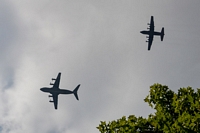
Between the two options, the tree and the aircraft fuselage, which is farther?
the aircraft fuselage

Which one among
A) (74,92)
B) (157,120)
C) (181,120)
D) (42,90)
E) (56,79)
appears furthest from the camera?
(74,92)

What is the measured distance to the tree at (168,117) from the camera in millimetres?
14562

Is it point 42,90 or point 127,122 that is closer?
point 127,122

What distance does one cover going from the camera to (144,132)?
53.0 feet

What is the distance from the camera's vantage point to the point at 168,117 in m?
15.4

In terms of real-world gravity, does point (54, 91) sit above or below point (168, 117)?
above

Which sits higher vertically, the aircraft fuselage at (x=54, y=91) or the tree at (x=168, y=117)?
the aircraft fuselage at (x=54, y=91)

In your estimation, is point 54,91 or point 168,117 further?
point 54,91

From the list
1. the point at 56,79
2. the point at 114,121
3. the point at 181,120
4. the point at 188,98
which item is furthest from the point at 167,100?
the point at 56,79

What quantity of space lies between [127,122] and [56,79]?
6002cm

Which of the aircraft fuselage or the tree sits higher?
the aircraft fuselage

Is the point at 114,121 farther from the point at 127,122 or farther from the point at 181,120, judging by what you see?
the point at 181,120

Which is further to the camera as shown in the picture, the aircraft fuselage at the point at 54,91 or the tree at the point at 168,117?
the aircraft fuselage at the point at 54,91

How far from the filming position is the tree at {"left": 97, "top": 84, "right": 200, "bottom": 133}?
573 inches
